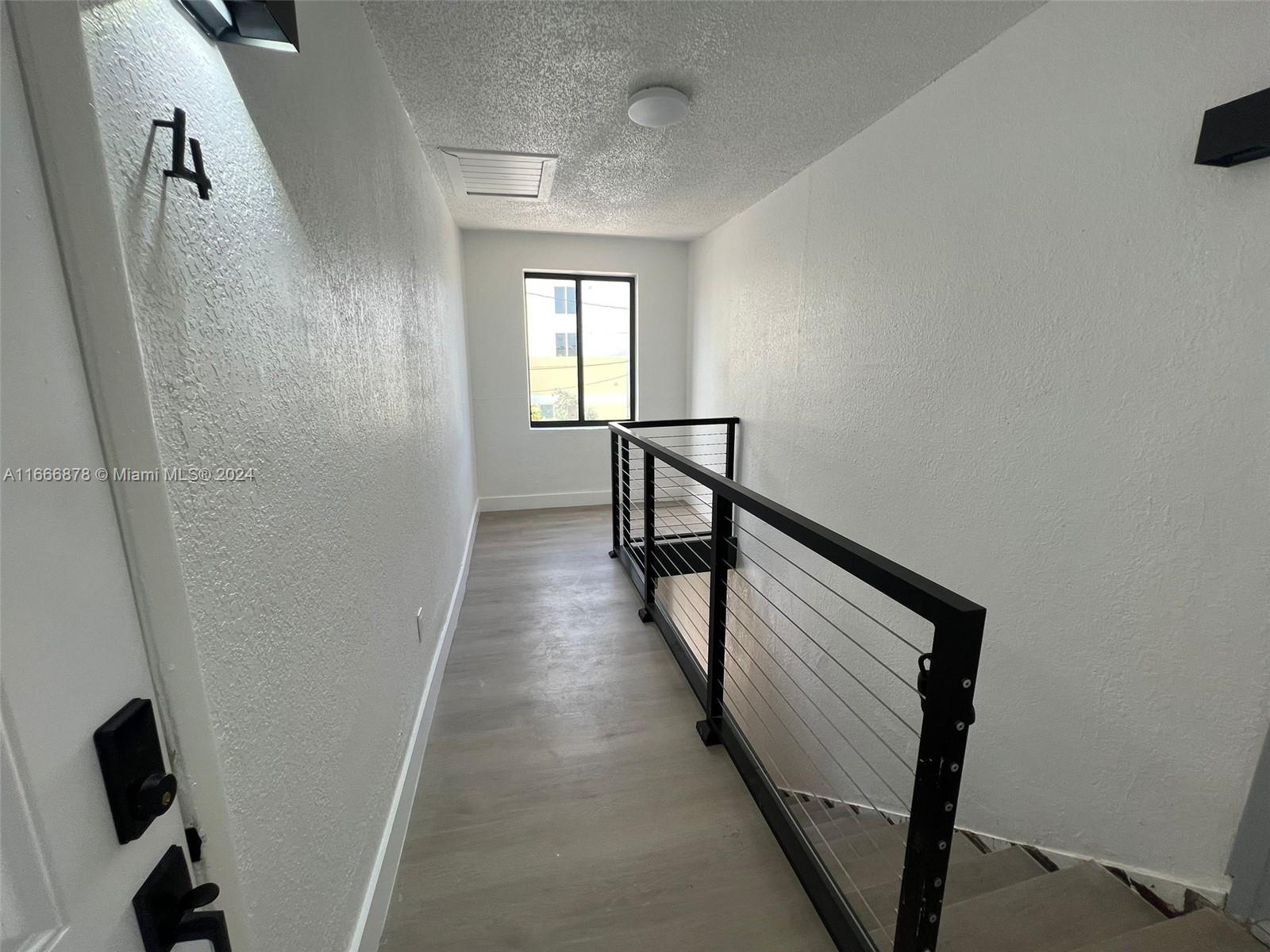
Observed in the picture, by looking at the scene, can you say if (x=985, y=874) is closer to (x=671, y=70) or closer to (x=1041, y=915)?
(x=1041, y=915)

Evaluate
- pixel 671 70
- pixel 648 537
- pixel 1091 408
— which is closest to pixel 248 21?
pixel 671 70

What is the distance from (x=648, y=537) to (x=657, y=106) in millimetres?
1887

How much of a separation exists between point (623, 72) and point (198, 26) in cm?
158

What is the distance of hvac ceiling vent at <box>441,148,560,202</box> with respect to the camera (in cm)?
259

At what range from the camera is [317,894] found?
0.94m

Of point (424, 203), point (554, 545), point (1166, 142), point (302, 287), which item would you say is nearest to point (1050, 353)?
point (1166, 142)

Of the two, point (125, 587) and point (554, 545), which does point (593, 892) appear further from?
point (554, 545)

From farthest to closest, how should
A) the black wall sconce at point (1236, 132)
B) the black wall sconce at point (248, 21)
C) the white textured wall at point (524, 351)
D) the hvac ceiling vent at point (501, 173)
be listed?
1. the white textured wall at point (524, 351)
2. the hvac ceiling vent at point (501, 173)
3. the black wall sconce at point (1236, 132)
4. the black wall sconce at point (248, 21)

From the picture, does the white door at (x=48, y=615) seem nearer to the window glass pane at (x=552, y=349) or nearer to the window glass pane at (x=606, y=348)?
the window glass pane at (x=552, y=349)

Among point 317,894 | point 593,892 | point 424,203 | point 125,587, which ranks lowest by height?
point 593,892

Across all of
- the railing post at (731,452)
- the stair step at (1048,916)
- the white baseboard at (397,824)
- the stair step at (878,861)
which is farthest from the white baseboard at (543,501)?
the stair step at (1048,916)

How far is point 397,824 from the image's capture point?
142cm

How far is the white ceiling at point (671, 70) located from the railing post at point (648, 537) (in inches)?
59.0

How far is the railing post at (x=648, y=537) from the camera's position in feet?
8.54
